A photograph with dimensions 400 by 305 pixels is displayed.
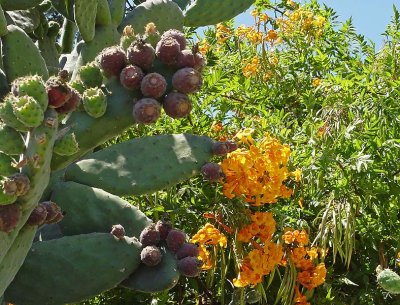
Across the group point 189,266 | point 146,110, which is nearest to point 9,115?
point 146,110

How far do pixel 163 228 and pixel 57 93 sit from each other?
0.79 meters

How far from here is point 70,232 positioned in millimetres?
2613

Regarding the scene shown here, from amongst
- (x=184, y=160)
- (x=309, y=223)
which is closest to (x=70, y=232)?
(x=184, y=160)

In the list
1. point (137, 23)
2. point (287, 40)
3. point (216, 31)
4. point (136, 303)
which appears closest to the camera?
point (137, 23)

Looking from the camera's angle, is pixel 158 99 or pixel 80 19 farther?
pixel 80 19

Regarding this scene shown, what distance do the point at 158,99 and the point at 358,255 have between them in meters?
2.36

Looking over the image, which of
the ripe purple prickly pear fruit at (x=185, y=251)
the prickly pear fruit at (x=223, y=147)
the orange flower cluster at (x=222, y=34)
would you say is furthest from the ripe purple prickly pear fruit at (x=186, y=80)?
the orange flower cluster at (x=222, y=34)

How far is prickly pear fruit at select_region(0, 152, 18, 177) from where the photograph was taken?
1.81 meters


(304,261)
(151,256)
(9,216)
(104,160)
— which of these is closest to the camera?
(9,216)

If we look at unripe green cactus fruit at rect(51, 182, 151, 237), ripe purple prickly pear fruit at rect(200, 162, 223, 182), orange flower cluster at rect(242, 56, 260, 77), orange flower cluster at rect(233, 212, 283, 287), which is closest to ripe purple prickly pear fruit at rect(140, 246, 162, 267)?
unripe green cactus fruit at rect(51, 182, 151, 237)

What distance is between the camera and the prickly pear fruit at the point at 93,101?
2129mm

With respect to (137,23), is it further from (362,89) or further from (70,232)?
(362,89)

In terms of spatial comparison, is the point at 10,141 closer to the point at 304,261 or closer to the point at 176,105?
the point at 176,105

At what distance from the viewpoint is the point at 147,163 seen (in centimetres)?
251
